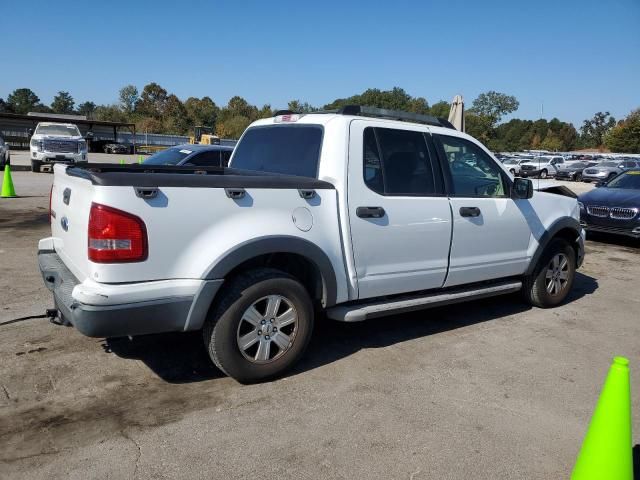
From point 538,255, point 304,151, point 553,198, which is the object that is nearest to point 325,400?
point 304,151

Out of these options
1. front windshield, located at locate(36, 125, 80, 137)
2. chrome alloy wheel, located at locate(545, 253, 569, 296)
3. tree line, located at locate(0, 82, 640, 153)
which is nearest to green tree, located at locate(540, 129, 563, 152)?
tree line, located at locate(0, 82, 640, 153)

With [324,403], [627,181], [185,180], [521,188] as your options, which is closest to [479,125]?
[627,181]

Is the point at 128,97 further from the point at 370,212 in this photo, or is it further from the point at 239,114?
the point at 370,212

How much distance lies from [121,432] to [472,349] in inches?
114

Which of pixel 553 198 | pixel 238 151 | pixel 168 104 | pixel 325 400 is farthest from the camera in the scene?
pixel 168 104

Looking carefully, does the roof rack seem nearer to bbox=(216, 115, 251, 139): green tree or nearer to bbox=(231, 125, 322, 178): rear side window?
bbox=(231, 125, 322, 178): rear side window

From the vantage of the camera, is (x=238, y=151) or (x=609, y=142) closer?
(x=238, y=151)

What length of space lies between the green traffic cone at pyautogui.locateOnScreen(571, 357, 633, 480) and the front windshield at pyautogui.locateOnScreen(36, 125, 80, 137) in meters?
22.8

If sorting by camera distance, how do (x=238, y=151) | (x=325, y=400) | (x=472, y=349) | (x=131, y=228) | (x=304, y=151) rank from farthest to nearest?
(x=238, y=151)
(x=472, y=349)
(x=304, y=151)
(x=325, y=400)
(x=131, y=228)

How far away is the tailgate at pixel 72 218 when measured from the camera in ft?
10.6

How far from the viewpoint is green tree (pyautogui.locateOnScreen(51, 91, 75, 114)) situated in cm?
10255

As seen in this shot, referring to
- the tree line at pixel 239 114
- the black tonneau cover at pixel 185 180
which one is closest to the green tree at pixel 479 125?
the tree line at pixel 239 114

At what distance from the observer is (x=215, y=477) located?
8.77 feet

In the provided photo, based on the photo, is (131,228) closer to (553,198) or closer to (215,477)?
(215,477)
